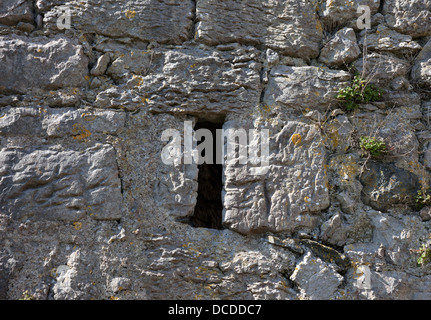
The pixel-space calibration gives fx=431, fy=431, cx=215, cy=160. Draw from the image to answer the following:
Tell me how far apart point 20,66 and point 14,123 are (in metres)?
0.38

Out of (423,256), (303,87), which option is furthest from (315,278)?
(303,87)

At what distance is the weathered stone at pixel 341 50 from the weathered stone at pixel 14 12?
2022 mm

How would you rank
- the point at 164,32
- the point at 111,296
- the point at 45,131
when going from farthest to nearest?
the point at 164,32, the point at 45,131, the point at 111,296

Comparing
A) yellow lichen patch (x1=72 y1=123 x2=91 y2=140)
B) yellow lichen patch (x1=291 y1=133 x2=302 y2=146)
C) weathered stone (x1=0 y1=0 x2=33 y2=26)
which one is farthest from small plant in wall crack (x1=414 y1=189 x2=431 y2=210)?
weathered stone (x1=0 y1=0 x2=33 y2=26)

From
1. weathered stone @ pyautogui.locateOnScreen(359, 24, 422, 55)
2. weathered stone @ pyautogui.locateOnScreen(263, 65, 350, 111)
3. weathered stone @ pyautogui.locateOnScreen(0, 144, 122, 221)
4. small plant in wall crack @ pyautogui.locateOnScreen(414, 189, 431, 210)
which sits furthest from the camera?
weathered stone @ pyautogui.locateOnScreen(359, 24, 422, 55)

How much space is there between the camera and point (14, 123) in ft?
8.86

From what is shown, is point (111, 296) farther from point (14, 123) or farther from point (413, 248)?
point (413, 248)

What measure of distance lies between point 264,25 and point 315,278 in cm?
172

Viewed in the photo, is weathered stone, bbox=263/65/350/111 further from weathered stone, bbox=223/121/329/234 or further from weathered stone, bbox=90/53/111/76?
weathered stone, bbox=90/53/111/76

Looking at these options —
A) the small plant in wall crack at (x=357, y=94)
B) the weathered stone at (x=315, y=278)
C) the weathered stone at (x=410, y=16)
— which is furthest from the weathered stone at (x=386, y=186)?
the weathered stone at (x=410, y=16)

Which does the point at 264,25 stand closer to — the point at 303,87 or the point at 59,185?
the point at 303,87

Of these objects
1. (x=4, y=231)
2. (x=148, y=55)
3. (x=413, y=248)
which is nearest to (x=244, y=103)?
(x=148, y=55)

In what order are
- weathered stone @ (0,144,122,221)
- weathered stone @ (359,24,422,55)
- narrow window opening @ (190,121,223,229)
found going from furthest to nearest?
1. narrow window opening @ (190,121,223,229)
2. weathered stone @ (359,24,422,55)
3. weathered stone @ (0,144,122,221)

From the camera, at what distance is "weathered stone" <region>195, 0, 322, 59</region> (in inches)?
116
